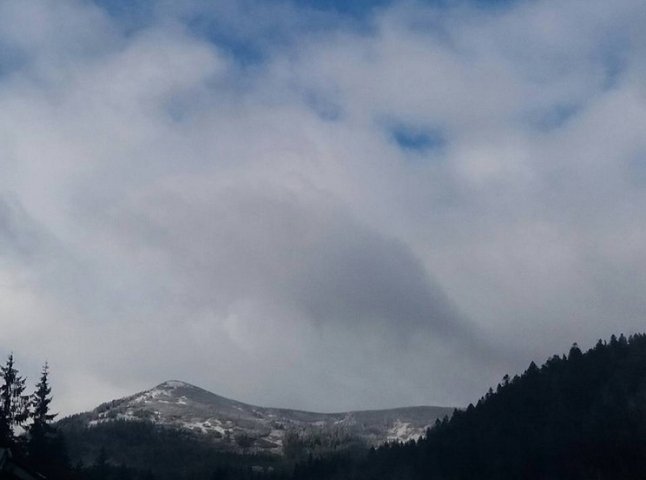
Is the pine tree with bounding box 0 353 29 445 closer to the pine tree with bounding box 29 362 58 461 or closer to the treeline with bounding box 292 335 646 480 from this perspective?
the pine tree with bounding box 29 362 58 461

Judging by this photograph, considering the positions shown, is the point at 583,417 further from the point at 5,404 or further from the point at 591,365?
the point at 5,404

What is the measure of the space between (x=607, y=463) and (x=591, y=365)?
6703 cm

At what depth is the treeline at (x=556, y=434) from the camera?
465 ft

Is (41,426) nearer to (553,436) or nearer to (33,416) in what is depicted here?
(33,416)

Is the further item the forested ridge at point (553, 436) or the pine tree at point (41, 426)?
the forested ridge at point (553, 436)

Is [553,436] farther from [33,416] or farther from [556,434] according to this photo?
[33,416]

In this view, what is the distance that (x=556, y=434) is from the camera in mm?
171125

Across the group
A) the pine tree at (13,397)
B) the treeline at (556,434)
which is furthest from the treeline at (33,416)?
the treeline at (556,434)

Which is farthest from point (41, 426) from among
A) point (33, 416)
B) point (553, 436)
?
point (553, 436)

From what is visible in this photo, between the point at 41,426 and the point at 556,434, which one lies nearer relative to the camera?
the point at 41,426

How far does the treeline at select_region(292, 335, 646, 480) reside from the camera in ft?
465

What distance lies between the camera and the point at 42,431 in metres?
76.6

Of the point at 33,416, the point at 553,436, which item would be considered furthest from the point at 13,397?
the point at 553,436

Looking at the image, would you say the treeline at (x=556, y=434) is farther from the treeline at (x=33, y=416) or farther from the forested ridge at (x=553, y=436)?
the treeline at (x=33, y=416)
